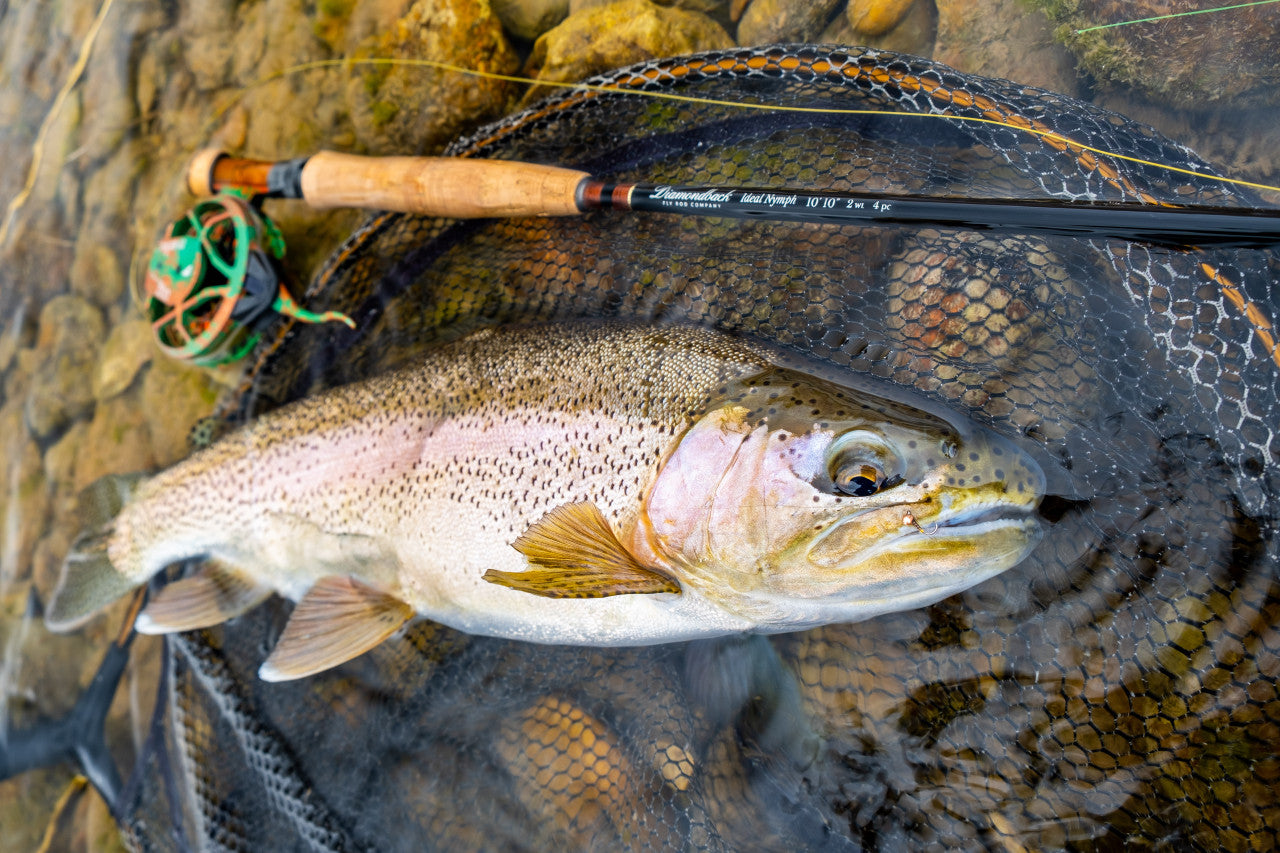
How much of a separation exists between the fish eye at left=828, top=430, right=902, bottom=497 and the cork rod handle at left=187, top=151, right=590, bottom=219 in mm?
1180

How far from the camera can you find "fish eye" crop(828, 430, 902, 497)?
5.38 ft

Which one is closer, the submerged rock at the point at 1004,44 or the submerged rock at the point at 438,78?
the submerged rock at the point at 1004,44

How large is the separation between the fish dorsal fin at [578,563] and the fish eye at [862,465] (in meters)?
0.52

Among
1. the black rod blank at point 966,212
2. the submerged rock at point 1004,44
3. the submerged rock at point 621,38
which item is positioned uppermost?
the submerged rock at point 1004,44

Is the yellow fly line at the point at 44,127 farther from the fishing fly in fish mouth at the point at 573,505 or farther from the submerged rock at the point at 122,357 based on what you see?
the fishing fly in fish mouth at the point at 573,505

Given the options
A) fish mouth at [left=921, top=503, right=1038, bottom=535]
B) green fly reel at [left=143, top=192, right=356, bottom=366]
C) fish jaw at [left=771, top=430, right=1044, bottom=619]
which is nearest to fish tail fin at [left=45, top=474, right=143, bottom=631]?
green fly reel at [left=143, top=192, right=356, bottom=366]

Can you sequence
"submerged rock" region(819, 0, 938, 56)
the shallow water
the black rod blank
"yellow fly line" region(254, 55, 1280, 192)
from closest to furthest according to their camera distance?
the black rod blank
the shallow water
"yellow fly line" region(254, 55, 1280, 192)
"submerged rock" region(819, 0, 938, 56)

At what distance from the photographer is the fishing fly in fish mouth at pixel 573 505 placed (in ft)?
5.44

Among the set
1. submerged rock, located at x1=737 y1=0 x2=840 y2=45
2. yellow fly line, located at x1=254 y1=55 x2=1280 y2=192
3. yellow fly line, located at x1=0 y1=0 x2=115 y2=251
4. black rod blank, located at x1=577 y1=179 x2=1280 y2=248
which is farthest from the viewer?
yellow fly line, located at x1=0 y1=0 x2=115 y2=251

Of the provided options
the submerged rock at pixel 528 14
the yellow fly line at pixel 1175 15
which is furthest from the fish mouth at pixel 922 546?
the submerged rock at pixel 528 14

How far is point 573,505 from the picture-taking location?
6.44 ft

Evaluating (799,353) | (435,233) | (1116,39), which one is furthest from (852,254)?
(435,233)

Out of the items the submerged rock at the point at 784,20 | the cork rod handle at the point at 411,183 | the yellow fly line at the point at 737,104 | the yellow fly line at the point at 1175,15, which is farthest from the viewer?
the submerged rock at the point at 784,20

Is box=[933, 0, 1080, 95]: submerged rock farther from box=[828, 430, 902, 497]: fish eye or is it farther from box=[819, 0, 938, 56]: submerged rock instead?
box=[828, 430, 902, 497]: fish eye
